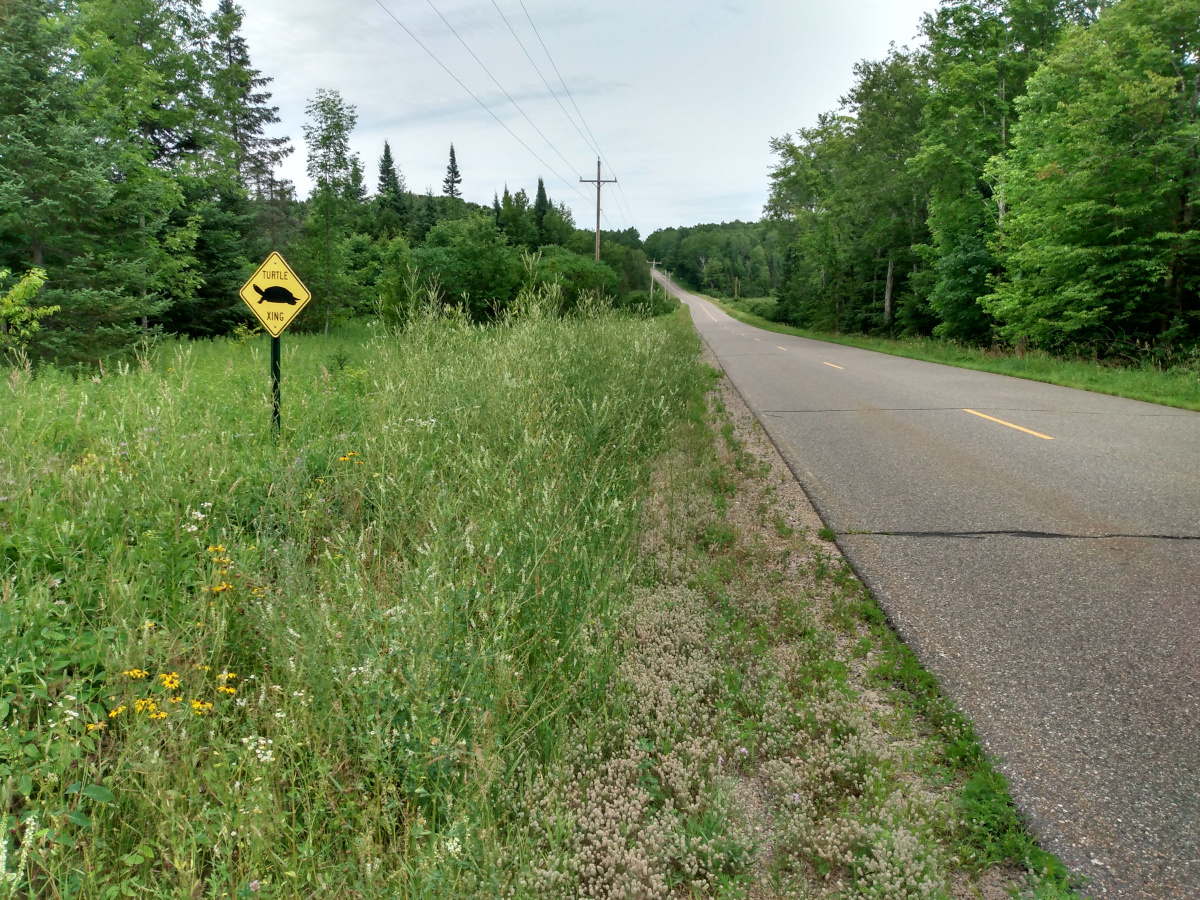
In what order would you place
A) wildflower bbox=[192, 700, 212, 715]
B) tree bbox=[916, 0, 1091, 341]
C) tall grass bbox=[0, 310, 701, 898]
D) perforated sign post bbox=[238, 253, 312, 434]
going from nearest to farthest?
1. tall grass bbox=[0, 310, 701, 898]
2. wildflower bbox=[192, 700, 212, 715]
3. perforated sign post bbox=[238, 253, 312, 434]
4. tree bbox=[916, 0, 1091, 341]

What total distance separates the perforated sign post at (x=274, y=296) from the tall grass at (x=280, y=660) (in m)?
1.61

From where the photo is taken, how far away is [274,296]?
6.22m

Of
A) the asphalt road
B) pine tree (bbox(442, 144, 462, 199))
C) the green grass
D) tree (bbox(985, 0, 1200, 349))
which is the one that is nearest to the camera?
the asphalt road

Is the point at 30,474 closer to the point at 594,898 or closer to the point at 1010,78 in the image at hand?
the point at 594,898

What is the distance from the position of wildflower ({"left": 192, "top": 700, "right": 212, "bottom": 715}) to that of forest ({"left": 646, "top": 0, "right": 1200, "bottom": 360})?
58.4 feet

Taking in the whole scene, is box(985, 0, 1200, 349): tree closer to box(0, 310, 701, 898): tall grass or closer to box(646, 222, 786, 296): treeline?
box(0, 310, 701, 898): tall grass

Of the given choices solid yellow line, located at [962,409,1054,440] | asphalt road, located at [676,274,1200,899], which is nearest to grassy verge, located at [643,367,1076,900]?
asphalt road, located at [676,274,1200,899]

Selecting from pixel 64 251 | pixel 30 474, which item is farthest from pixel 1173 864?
pixel 64 251

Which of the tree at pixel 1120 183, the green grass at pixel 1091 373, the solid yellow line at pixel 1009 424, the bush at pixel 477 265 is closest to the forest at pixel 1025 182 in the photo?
the tree at pixel 1120 183

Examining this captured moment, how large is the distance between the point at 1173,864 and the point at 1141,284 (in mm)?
18196

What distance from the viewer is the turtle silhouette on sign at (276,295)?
6148 millimetres

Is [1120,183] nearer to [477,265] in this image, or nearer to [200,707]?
[200,707]

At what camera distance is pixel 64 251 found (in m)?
15.1

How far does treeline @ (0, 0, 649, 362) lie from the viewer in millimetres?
13820
